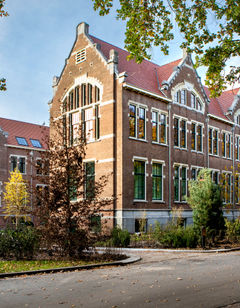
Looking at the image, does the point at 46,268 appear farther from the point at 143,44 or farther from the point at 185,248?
the point at 185,248

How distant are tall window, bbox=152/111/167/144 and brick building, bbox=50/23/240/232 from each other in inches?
3.0

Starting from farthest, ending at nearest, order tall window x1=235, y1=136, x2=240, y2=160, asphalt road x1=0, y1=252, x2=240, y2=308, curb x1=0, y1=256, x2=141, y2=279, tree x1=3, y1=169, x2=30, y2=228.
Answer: tree x1=3, y1=169, x2=30, y2=228 < tall window x1=235, y1=136, x2=240, y2=160 < curb x1=0, y1=256, x2=141, y2=279 < asphalt road x1=0, y1=252, x2=240, y2=308

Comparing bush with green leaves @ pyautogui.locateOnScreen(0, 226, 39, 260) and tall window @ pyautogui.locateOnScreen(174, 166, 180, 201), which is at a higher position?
tall window @ pyautogui.locateOnScreen(174, 166, 180, 201)

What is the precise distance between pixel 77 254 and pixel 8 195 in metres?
31.6

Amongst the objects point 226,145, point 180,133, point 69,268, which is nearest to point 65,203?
point 69,268

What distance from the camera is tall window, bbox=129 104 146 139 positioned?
27609 millimetres

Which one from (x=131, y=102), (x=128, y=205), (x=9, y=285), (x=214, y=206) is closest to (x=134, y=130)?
(x=131, y=102)

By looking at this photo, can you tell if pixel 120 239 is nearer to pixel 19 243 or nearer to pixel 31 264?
pixel 19 243

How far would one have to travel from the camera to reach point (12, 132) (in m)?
51.3

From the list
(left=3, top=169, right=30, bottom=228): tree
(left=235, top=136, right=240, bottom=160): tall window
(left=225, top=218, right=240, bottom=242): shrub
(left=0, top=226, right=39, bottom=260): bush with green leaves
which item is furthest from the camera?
(left=3, top=169, right=30, bottom=228): tree

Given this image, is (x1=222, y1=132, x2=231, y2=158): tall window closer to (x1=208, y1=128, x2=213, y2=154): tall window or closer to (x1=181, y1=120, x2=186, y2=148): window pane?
(x1=208, y1=128, x2=213, y2=154): tall window

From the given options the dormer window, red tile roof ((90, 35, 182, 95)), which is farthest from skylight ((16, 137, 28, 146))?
the dormer window

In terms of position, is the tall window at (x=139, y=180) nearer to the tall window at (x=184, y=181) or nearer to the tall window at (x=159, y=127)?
the tall window at (x=159, y=127)

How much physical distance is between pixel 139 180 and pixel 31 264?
53.5ft
